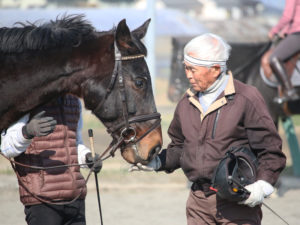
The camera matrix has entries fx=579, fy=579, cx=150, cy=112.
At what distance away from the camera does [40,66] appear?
3141mm

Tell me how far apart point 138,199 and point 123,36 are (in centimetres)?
391

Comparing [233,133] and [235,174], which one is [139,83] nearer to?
[233,133]

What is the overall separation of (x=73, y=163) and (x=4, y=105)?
52 centimetres

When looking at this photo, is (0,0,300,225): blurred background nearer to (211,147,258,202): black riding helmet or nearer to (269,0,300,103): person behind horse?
(269,0,300,103): person behind horse

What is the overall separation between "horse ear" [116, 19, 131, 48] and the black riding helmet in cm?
81

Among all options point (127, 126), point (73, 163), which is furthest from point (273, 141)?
point (73, 163)

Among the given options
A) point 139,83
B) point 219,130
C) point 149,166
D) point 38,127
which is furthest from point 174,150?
point 38,127

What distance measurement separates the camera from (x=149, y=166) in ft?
10.7

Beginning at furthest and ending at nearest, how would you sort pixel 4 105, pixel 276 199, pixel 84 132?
pixel 84 132, pixel 276 199, pixel 4 105

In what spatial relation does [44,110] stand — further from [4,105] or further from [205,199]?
[205,199]

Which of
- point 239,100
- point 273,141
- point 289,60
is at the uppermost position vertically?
point 239,100

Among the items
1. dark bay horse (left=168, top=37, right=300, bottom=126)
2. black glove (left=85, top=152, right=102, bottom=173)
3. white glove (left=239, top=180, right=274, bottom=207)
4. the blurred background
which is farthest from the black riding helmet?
dark bay horse (left=168, top=37, right=300, bottom=126)

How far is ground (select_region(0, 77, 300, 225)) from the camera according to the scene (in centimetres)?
586

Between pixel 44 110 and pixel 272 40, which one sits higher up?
pixel 44 110
